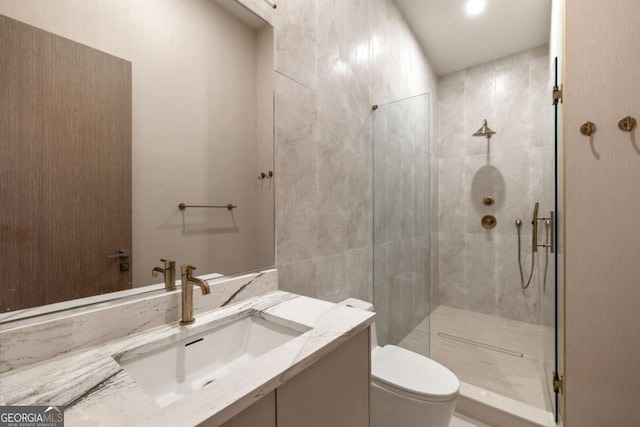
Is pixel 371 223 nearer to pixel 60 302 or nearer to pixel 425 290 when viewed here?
pixel 425 290

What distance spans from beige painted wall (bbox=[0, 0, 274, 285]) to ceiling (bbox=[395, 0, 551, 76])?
1754 mm

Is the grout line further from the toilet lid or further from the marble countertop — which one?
the marble countertop

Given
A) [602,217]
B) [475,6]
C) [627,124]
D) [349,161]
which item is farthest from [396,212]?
[475,6]

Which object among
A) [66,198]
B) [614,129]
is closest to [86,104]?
[66,198]

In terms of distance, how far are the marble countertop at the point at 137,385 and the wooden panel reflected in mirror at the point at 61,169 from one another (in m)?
0.17

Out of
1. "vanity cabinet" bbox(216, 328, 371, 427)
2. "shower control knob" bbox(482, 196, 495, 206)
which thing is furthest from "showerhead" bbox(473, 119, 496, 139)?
"vanity cabinet" bbox(216, 328, 371, 427)

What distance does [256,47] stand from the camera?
1.19 metres

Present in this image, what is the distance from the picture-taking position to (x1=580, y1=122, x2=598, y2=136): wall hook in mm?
1198

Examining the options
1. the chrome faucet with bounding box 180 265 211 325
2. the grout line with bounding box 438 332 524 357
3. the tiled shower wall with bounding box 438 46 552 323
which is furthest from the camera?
the tiled shower wall with bounding box 438 46 552 323

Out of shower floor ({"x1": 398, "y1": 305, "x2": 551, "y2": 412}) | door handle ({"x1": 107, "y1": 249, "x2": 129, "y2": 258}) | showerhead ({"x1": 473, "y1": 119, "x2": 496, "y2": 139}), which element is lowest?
shower floor ({"x1": 398, "y1": 305, "x2": 551, "y2": 412})

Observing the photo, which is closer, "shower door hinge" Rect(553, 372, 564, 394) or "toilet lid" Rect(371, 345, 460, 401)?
"toilet lid" Rect(371, 345, 460, 401)

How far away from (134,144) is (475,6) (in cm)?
258

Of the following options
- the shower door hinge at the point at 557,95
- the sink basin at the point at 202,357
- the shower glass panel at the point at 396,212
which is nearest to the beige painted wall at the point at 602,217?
the shower door hinge at the point at 557,95

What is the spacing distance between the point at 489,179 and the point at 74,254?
10.7 feet
